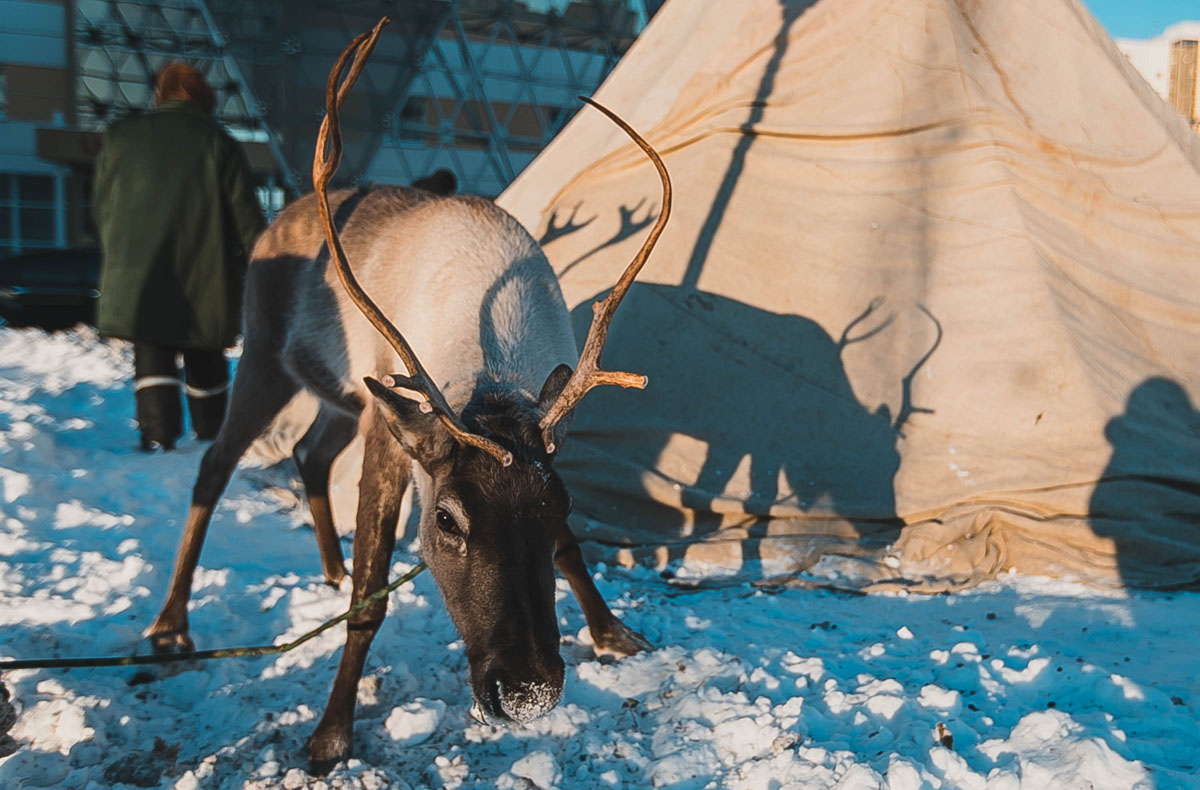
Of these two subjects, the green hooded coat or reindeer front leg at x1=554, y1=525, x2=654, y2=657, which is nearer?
reindeer front leg at x1=554, y1=525, x2=654, y2=657

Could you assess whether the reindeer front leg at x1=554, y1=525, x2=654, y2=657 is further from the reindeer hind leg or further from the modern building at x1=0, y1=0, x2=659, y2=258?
the modern building at x1=0, y1=0, x2=659, y2=258

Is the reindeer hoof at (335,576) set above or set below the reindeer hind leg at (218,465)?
below

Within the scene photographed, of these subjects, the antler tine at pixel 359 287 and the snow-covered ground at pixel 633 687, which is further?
the snow-covered ground at pixel 633 687

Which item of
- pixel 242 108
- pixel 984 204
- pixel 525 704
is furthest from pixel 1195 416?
pixel 242 108

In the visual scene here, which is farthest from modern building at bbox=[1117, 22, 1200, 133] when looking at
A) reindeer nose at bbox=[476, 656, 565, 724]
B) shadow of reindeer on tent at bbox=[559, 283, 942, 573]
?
reindeer nose at bbox=[476, 656, 565, 724]

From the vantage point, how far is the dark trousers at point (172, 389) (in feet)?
19.2

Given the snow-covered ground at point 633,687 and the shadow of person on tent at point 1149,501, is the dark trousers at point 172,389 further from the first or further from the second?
the shadow of person on tent at point 1149,501

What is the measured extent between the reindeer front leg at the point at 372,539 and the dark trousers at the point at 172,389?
9.64 ft

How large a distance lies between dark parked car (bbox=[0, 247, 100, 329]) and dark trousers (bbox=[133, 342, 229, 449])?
6.94m

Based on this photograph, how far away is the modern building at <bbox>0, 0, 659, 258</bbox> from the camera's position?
66.2ft

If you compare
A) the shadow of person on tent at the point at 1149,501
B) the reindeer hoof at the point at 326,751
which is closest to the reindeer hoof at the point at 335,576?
the reindeer hoof at the point at 326,751

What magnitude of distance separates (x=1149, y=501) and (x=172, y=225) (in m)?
5.24

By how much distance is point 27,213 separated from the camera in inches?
863

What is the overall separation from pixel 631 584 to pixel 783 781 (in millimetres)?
1883
